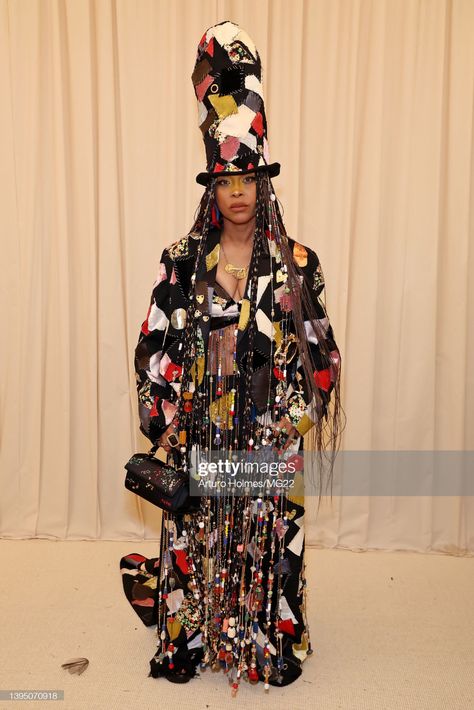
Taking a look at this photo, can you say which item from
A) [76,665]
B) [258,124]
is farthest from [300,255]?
[76,665]

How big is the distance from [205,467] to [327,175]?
1.52 meters

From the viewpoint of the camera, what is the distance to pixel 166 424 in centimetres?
190

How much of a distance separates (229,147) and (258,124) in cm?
11

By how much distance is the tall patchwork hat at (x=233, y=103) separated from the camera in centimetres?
179

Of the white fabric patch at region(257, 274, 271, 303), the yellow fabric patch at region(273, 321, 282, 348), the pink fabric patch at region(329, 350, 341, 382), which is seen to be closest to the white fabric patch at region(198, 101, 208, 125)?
the white fabric patch at region(257, 274, 271, 303)

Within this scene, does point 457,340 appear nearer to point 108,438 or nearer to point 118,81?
point 108,438

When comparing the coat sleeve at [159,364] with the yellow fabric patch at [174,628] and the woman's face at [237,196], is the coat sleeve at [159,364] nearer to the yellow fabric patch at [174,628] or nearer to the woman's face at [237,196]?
the woman's face at [237,196]

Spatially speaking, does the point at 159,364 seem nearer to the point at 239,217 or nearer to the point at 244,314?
the point at 244,314

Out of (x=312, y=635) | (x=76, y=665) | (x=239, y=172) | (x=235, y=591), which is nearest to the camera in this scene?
(x=239, y=172)

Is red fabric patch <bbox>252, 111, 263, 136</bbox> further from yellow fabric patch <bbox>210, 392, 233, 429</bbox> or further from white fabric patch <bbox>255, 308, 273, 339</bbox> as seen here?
yellow fabric patch <bbox>210, 392, 233, 429</bbox>

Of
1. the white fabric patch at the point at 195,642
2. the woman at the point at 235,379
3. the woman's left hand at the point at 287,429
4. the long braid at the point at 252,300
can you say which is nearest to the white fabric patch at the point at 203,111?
the woman at the point at 235,379

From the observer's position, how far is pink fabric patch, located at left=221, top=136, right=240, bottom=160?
1.79 meters

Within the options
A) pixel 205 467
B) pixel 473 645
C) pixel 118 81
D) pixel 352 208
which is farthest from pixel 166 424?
pixel 118 81

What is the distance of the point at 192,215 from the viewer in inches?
113
